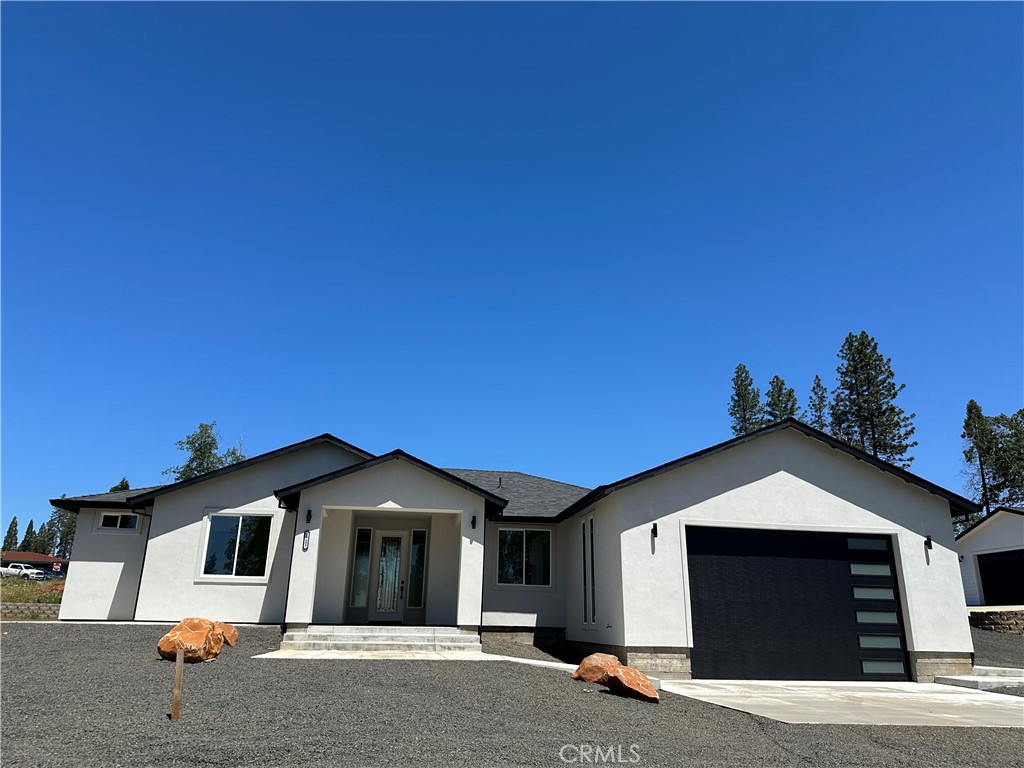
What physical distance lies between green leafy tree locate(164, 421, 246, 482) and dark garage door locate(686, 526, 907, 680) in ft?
136

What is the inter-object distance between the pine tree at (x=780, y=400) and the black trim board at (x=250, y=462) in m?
34.6

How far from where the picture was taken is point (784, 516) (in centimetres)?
1322

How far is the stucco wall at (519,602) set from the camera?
15.5 metres

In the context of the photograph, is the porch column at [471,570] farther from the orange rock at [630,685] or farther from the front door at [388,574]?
the orange rock at [630,685]

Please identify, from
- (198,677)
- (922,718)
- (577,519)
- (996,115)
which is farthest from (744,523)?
(198,677)

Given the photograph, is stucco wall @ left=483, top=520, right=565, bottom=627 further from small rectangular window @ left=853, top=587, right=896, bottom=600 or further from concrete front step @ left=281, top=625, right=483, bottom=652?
small rectangular window @ left=853, top=587, right=896, bottom=600

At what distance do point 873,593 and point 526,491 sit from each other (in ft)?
29.9

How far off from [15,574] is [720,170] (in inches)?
2452

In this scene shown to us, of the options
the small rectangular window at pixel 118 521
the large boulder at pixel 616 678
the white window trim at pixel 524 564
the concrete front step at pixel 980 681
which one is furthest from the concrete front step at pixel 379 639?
the concrete front step at pixel 980 681

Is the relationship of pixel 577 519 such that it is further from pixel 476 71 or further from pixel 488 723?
pixel 476 71

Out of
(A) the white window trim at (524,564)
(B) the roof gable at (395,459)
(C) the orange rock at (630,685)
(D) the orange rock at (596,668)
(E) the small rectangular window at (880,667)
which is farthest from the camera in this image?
(A) the white window trim at (524,564)

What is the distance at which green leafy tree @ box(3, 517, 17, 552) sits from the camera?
87688 millimetres

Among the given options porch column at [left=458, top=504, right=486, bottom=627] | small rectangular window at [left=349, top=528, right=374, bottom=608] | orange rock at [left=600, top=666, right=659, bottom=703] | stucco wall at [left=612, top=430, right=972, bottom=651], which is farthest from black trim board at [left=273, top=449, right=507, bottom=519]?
orange rock at [left=600, top=666, right=659, bottom=703]
